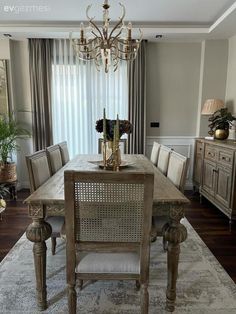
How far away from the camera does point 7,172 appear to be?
400 centimetres

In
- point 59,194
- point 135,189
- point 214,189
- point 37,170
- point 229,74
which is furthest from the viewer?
point 229,74

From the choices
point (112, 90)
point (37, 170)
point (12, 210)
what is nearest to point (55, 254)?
point (37, 170)

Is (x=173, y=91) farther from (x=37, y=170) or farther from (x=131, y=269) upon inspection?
(x=131, y=269)

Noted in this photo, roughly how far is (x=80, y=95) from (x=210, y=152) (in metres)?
2.50

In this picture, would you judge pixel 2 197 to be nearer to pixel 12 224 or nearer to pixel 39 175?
pixel 12 224

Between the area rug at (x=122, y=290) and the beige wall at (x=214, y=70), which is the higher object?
the beige wall at (x=214, y=70)

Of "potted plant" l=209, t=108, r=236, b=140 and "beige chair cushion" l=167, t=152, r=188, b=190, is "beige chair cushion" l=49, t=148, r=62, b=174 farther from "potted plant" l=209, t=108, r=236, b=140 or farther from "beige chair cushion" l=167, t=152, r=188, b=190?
"potted plant" l=209, t=108, r=236, b=140

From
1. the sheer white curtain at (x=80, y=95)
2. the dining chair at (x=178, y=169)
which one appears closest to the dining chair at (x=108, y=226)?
the dining chair at (x=178, y=169)

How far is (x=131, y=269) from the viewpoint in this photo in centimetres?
150

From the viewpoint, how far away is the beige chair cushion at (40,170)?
2.08 metres

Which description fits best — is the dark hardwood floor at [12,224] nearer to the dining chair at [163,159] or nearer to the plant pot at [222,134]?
the dining chair at [163,159]

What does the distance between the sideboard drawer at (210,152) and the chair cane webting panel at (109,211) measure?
97.4 inches

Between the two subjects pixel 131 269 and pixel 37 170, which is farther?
pixel 37 170

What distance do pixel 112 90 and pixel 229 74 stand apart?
209cm
